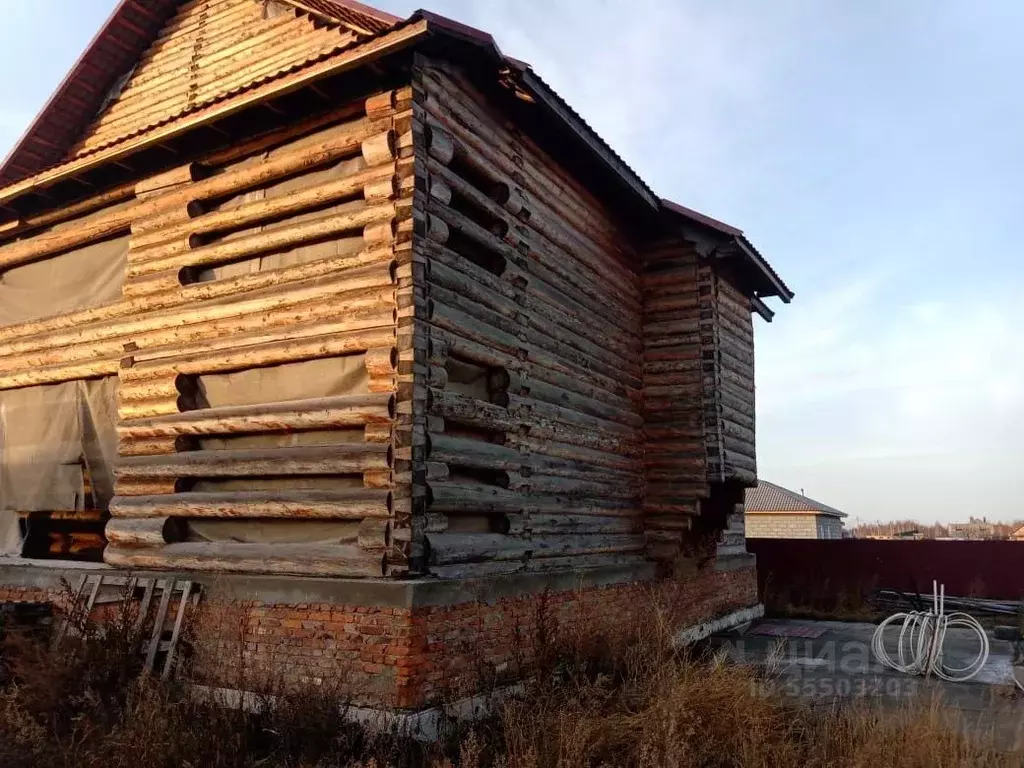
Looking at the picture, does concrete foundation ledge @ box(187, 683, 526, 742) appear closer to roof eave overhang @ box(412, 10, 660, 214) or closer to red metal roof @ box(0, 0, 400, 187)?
roof eave overhang @ box(412, 10, 660, 214)

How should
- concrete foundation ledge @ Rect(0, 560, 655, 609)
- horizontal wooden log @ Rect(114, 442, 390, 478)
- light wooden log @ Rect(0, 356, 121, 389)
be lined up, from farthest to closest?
light wooden log @ Rect(0, 356, 121, 389) → horizontal wooden log @ Rect(114, 442, 390, 478) → concrete foundation ledge @ Rect(0, 560, 655, 609)

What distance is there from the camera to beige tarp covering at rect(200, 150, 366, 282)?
7.55 metres

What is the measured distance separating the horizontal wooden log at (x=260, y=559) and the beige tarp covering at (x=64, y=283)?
3.31 meters

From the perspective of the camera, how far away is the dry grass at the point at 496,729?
17.7 ft

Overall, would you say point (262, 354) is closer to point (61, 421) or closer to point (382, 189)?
point (382, 189)

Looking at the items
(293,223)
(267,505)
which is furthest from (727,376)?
(267,505)

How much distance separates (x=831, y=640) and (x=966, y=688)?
3.93 m

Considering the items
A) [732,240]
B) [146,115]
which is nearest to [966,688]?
[732,240]

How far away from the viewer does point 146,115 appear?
409 inches

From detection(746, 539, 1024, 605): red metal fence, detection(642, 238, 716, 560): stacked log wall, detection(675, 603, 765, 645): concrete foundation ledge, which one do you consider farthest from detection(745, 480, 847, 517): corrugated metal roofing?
detection(642, 238, 716, 560): stacked log wall

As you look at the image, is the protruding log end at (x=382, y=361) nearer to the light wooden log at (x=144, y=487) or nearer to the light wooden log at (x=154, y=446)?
the light wooden log at (x=154, y=446)

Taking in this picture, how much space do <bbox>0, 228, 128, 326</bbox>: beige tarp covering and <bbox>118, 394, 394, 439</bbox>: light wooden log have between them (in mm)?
2108

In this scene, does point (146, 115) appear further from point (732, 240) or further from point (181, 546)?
point (732, 240)

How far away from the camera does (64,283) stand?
1006 cm
